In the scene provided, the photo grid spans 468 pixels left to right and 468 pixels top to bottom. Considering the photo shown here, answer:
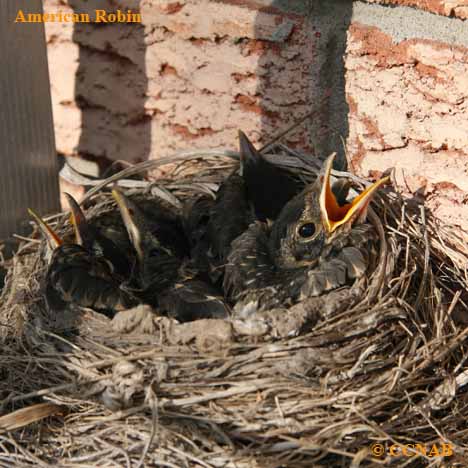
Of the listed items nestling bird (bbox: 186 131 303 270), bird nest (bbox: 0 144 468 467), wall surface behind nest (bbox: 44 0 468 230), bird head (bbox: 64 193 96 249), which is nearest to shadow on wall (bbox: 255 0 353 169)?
wall surface behind nest (bbox: 44 0 468 230)

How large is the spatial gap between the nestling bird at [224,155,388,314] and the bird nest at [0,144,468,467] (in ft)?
0.14

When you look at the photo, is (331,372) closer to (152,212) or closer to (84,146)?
(152,212)

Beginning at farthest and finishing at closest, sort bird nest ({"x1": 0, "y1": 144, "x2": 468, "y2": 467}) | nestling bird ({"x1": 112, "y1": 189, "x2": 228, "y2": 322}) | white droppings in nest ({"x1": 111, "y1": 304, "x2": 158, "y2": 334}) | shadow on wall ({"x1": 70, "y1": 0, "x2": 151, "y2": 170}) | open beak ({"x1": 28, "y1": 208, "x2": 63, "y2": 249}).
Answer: shadow on wall ({"x1": 70, "y1": 0, "x2": 151, "y2": 170})
open beak ({"x1": 28, "y1": 208, "x2": 63, "y2": 249})
nestling bird ({"x1": 112, "y1": 189, "x2": 228, "y2": 322})
white droppings in nest ({"x1": 111, "y1": 304, "x2": 158, "y2": 334})
bird nest ({"x1": 0, "y1": 144, "x2": 468, "y2": 467})

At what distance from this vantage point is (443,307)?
1353 millimetres

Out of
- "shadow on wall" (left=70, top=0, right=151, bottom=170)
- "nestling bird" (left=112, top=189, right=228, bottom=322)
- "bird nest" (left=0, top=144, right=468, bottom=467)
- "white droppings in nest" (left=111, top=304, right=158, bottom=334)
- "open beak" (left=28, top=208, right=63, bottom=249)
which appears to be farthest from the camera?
"shadow on wall" (left=70, top=0, right=151, bottom=170)

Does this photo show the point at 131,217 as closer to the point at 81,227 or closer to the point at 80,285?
the point at 81,227

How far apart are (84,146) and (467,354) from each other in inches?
Answer: 44.9

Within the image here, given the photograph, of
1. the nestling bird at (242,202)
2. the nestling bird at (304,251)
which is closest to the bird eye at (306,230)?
→ the nestling bird at (304,251)

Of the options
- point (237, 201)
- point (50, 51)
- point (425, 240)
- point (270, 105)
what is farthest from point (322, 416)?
point (50, 51)

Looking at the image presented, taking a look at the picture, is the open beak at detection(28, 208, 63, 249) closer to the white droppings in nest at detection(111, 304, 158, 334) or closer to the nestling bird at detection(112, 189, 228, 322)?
the nestling bird at detection(112, 189, 228, 322)

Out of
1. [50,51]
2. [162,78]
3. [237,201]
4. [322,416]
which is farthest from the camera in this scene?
[50,51]

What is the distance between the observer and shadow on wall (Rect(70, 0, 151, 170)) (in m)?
1.85

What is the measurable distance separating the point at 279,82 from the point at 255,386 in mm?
714

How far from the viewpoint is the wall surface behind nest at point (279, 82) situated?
1411 mm
